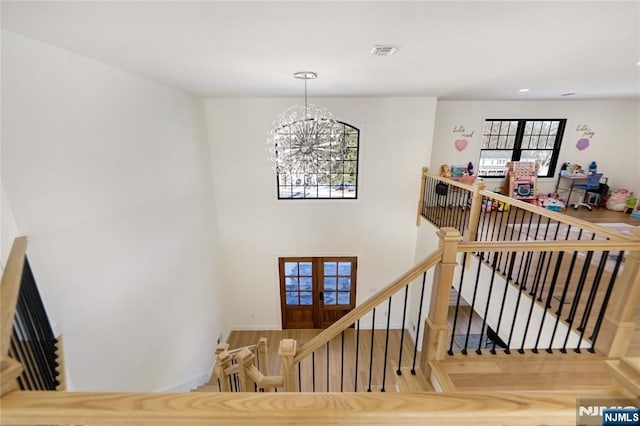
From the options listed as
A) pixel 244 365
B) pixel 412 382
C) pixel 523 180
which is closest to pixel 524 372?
pixel 412 382

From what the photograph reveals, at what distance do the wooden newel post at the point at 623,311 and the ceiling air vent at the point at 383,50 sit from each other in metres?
2.05

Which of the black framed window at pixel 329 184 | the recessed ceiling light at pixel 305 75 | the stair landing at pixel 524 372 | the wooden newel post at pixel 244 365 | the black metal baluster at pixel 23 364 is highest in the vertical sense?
the recessed ceiling light at pixel 305 75

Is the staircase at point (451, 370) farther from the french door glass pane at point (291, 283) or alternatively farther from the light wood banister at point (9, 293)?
the french door glass pane at point (291, 283)

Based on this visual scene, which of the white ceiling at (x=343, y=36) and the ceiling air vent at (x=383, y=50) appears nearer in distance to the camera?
the white ceiling at (x=343, y=36)

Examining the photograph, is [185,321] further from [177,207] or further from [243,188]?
[243,188]

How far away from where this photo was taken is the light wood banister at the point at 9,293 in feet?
3.05

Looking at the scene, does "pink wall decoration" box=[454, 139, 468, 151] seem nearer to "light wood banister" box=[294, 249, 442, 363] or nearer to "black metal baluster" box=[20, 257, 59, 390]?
"light wood banister" box=[294, 249, 442, 363]

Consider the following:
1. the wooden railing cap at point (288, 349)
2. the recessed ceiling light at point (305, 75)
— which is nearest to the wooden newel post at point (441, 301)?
the wooden railing cap at point (288, 349)

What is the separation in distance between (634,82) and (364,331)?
5.75m

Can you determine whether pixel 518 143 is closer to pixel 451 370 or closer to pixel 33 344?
pixel 451 370

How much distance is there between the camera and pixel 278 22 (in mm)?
1602

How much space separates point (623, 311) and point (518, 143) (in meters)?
4.91

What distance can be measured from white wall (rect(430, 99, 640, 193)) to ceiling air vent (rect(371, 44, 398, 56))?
3892mm

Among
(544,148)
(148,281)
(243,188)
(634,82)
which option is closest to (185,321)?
(148,281)
